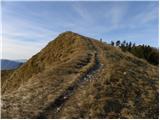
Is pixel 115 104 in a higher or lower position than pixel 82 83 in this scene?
lower

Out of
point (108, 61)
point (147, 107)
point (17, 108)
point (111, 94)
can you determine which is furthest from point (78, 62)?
point (17, 108)

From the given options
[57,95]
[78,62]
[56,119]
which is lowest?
[56,119]

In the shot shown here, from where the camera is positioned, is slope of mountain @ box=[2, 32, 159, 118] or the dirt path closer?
the dirt path

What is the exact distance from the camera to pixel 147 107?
2173cm

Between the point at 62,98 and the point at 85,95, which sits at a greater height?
the point at 85,95

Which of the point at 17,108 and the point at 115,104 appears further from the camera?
the point at 115,104

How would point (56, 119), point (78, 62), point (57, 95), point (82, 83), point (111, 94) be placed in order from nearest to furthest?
point (56, 119)
point (57, 95)
point (111, 94)
point (82, 83)
point (78, 62)

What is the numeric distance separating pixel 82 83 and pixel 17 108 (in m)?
7.49

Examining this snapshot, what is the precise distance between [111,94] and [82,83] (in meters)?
2.82

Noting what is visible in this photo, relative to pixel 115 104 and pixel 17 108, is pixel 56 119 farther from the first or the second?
pixel 115 104

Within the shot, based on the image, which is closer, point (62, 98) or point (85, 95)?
point (62, 98)

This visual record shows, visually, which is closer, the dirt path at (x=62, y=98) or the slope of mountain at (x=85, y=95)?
the dirt path at (x=62, y=98)

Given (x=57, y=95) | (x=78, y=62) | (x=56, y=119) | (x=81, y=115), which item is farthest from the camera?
(x=78, y=62)

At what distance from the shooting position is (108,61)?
3400 centimetres
